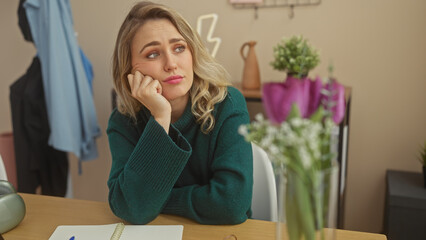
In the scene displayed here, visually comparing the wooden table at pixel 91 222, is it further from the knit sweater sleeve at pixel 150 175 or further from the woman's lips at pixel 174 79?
the woman's lips at pixel 174 79

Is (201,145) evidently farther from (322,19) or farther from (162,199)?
(322,19)

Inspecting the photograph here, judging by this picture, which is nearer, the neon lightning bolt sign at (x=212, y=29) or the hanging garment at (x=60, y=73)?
the hanging garment at (x=60, y=73)

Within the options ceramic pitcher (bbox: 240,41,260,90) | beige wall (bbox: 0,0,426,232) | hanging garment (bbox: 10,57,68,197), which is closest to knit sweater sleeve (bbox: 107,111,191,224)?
ceramic pitcher (bbox: 240,41,260,90)

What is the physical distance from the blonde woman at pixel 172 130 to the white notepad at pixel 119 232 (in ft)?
0.14

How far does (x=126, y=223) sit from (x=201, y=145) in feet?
1.13

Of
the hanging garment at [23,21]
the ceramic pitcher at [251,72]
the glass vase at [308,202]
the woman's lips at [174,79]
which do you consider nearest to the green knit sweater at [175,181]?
the woman's lips at [174,79]

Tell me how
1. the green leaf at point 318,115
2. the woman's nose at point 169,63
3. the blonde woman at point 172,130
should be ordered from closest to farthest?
the green leaf at point 318,115 < the blonde woman at point 172,130 < the woman's nose at point 169,63

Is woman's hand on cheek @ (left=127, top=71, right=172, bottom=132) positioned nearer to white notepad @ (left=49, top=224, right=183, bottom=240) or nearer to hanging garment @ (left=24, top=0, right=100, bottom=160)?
white notepad @ (left=49, top=224, right=183, bottom=240)

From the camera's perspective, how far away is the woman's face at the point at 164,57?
1101mm

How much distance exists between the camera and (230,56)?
233 centimetres

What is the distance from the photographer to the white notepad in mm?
873

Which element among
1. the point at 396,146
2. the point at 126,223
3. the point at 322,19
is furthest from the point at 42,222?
the point at 396,146

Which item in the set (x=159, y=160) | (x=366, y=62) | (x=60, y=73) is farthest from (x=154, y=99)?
(x=366, y=62)

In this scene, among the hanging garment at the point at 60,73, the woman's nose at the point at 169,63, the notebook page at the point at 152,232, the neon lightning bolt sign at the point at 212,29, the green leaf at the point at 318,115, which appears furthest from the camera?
the neon lightning bolt sign at the point at 212,29
